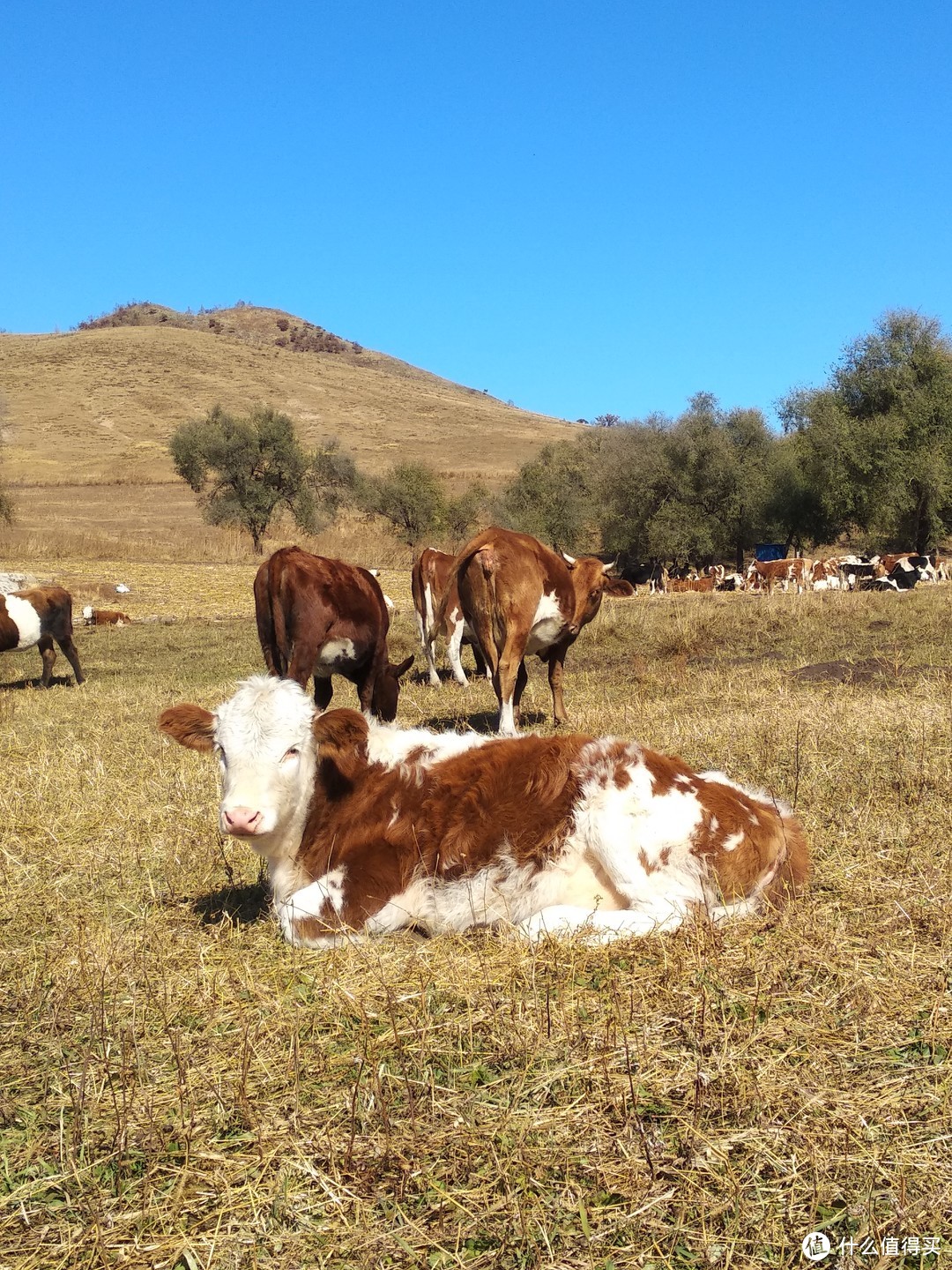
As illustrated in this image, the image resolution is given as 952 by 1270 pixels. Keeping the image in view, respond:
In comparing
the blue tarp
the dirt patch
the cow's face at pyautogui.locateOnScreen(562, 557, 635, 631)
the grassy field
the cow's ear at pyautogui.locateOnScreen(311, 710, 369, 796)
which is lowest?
the grassy field

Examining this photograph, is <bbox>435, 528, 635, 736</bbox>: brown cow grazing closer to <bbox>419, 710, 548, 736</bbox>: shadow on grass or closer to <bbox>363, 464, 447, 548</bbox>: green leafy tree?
<bbox>419, 710, 548, 736</bbox>: shadow on grass

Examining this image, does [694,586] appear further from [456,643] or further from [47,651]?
[47,651]

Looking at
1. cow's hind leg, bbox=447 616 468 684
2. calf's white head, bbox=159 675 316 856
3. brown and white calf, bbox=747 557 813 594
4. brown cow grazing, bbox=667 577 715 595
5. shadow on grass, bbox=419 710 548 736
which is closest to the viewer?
calf's white head, bbox=159 675 316 856

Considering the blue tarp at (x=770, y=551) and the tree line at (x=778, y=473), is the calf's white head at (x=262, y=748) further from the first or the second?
the blue tarp at (x=770, y=551)

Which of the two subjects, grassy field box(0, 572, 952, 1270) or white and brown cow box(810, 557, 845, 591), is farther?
white and brown cow box(810, 557, 845, 591)

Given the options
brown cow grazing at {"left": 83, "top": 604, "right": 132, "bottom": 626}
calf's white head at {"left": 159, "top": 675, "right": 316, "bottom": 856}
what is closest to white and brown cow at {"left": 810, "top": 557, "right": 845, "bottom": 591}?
brown cow grazing at {"left": 83, "top": 604, "right": 132, "bottom": 626}

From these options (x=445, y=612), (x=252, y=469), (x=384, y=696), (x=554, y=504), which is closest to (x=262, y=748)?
(x=384, y=696)

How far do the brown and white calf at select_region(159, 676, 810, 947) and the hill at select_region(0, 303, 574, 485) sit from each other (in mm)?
77064

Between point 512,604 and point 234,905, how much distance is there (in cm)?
534

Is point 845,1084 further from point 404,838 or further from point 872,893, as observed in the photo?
point 404,838

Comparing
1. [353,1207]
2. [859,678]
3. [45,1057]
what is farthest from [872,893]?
[859,678]

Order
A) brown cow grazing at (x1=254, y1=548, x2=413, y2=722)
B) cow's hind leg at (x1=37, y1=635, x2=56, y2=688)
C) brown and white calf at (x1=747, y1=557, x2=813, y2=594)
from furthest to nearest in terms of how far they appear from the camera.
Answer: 1. brown and white calf at (x1=747, y1=557, x2=813, y2=594)
2. cow's hind leg at (x1=37, y1=635, x2=56, y2=688)
3. brown cow grazing at (x1=254, y1=548, x2=413, y2=722)

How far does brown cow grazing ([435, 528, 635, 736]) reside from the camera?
9992mm

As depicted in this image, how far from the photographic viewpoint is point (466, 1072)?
3.36m
